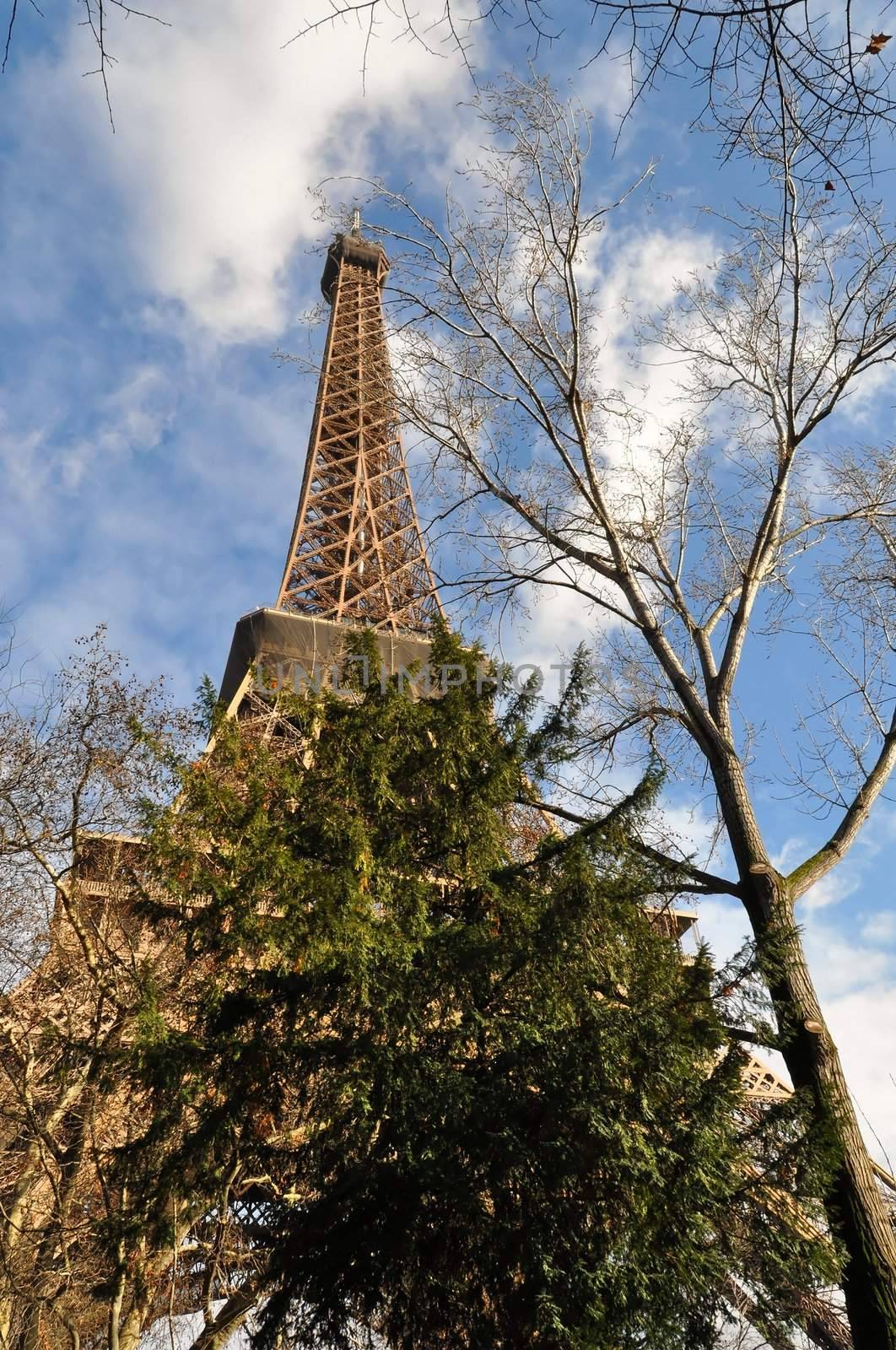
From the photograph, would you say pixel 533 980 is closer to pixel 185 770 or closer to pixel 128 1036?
pixel 185 770

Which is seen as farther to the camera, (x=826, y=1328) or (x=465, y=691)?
(x=465, y=691)

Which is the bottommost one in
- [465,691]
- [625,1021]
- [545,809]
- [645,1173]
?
[645,1173]

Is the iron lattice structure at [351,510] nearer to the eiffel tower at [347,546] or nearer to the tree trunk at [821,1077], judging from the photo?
the eiffel tower at [347,546]

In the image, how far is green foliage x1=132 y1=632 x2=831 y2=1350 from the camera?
5223 millimetres

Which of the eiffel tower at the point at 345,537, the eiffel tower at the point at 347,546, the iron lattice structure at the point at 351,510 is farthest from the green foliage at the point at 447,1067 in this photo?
the iron lattice structure at the point at 351,510

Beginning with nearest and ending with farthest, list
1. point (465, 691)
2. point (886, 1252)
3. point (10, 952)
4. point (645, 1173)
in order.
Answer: point (886, 1252), point (645, 1173), point (465, 691), point (10, 952)

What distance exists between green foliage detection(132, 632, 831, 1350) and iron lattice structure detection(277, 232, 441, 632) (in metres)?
22.7

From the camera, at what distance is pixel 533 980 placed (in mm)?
6332

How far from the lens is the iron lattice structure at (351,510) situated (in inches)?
1297

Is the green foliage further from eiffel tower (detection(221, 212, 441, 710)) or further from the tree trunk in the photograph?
eiffel tower (detection(221, 212, 441, 710))

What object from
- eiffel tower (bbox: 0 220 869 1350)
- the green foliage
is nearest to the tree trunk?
the green foliage

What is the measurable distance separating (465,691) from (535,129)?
4070mm

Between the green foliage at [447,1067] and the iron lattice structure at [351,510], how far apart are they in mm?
22666

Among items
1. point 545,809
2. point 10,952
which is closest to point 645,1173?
point 545,809
